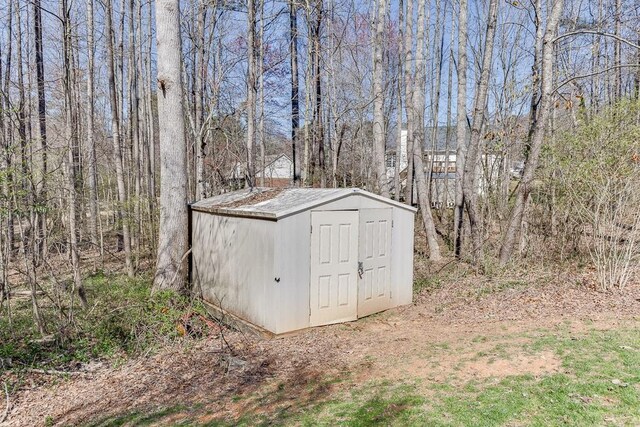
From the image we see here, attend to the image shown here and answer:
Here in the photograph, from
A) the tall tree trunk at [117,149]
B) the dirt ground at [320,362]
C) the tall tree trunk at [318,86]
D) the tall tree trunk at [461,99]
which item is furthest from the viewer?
the tall tree trunk at [318,86]

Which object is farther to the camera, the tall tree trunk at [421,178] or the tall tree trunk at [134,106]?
the tall tree trunk at [134,106]

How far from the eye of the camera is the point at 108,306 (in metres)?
6.28

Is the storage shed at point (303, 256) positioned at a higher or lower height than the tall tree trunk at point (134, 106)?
lower

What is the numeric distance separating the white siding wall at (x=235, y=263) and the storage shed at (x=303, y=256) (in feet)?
0.05

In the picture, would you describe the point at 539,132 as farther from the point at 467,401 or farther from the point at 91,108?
the point at 91,108

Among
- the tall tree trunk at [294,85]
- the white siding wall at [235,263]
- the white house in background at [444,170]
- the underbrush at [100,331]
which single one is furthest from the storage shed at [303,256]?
the tall tree trunk at [294,85]

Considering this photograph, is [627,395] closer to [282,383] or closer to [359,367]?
[359,367]

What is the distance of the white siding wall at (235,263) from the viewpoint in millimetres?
5664

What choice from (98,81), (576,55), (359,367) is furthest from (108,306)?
(576,55)

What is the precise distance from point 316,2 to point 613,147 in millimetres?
9195

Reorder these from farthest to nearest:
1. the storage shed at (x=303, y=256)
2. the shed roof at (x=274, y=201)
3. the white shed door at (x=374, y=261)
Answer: the white shed door at (x=374, y=261) → the shed roof at (x=274, y=201) → the storage shed at (x=303, y=256)

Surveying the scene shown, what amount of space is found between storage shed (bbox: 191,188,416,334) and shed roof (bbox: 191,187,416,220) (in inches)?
0.7

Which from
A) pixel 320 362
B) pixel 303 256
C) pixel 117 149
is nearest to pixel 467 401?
pixel 320 362

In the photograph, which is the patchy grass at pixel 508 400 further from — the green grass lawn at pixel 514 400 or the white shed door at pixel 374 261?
the white shed door at pixel 374 261
